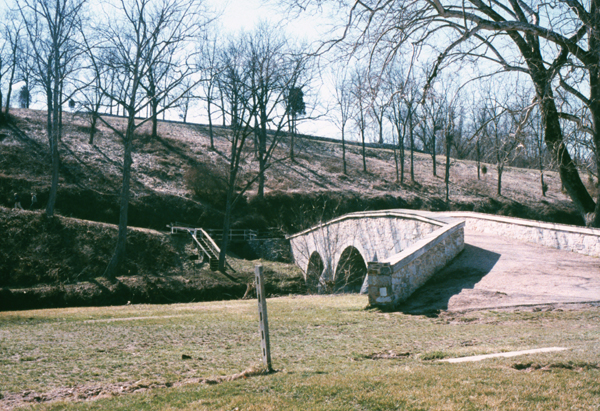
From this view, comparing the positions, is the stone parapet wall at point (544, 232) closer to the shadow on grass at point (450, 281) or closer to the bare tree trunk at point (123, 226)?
the shadow on grass at point (450, 281)

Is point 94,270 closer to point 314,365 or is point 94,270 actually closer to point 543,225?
point 543,225

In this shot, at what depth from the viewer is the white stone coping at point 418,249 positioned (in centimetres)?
1045

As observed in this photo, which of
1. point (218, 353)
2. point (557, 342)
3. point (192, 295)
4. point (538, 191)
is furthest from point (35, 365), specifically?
point (538, 191)

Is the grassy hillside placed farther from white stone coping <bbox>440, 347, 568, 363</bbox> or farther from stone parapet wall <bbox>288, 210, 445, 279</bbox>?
white stone coping <bbox>440, 347, 568, 363</bbox>

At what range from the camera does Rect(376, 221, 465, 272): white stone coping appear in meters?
10.5

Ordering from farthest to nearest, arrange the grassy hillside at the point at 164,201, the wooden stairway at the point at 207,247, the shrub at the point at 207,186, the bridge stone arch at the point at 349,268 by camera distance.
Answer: the shrub at the point at 207,186 → the wooden stairway at the point at 207,247 → the bridge stone arch at the point at 349,268 → the grassy hillside at the point at 164,201

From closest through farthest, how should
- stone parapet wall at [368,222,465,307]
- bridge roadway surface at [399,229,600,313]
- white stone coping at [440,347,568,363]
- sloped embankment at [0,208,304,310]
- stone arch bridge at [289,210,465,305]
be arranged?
white stone coping at [440,347,568,363]
bridge roadway surface at [399,229,600,313]
stone parapet wall at [368,222,465,307]
stone arch bridge at [289,210,465,305]
sloped embankment at [0,208,304,310]

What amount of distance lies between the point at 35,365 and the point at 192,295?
1566 cm

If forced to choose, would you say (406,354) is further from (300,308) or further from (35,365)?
(300,308)

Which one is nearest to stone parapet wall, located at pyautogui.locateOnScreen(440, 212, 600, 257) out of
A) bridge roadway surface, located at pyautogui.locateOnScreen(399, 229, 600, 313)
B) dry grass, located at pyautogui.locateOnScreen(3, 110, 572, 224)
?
bridge roadway surface, located at pyautogui.locateOnScreen(399, 229, 600, 313)

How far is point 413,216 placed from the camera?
17359 mm

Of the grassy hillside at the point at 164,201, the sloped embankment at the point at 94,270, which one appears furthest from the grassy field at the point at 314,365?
the grassy hillside at the point at 164,201

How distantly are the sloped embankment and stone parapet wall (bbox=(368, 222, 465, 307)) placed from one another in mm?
11521

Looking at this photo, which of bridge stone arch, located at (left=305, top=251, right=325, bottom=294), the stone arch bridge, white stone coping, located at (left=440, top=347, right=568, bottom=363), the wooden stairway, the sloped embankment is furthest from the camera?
bridge stone arch, located at (left=305, top=251, right=325, bottom=294)
